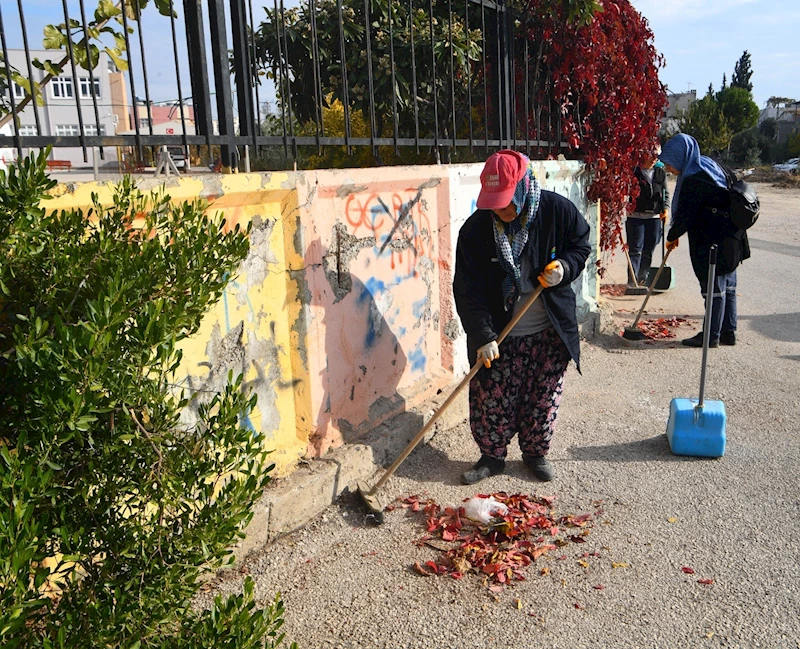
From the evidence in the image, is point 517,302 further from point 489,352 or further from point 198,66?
point 198,66

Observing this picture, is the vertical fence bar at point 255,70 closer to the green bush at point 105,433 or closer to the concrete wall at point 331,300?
→ the concrete wall at point 331,300

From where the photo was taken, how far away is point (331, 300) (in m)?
3.75

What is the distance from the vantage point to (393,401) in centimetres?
433

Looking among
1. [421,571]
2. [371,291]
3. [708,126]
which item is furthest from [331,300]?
[708,126]

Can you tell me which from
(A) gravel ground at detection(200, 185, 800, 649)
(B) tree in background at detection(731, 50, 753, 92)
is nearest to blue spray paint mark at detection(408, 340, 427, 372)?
(A) gravel ground at detection(200, 185, 800, 649)

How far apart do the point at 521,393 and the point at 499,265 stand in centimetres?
79

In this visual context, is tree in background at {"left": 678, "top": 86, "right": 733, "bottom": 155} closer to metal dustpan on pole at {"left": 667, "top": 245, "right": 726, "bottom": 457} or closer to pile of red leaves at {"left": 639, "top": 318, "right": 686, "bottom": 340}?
pile of red leaves at {"left": 639, "top": 318, "right": 686, "bottom": 340}

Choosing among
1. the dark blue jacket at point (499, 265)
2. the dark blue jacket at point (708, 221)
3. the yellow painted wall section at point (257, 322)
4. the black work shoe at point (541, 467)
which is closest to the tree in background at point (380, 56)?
the dark blue jacket at point (708, 221)

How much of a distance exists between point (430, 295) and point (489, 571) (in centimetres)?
206

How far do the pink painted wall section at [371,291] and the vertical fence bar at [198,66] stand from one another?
0.53m

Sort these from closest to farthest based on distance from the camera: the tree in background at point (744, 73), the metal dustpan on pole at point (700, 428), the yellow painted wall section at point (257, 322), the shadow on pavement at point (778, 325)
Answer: the yellow painted wall section at point (257, 322), the metal dustpan on pole at point (700, 428), the shadow on pavement at point (778, 325), the tree in background at point (744, 73)

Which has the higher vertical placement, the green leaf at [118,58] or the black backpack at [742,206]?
the green leaf at [118,58]

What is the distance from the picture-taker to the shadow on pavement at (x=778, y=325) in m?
6.80

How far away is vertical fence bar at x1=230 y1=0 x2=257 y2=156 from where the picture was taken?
3318 millimetres
